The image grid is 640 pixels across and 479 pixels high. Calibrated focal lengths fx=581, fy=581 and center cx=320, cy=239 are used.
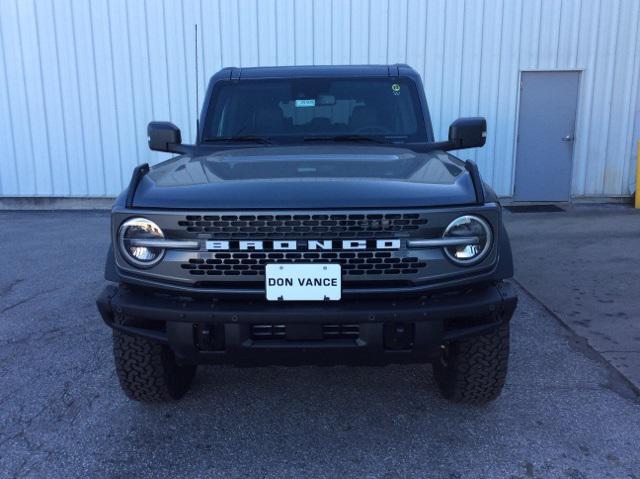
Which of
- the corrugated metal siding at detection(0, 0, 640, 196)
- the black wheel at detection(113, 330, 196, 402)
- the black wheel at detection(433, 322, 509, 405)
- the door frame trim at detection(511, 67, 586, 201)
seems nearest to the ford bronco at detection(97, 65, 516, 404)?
the black wheel at detection(113, 330, 196, 402)

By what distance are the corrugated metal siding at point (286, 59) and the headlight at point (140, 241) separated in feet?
22.8

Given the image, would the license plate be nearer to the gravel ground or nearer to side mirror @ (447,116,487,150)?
the gravel ground

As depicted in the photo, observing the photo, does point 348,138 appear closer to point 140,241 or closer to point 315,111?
point 315,111

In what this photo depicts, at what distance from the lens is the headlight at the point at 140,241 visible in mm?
2547

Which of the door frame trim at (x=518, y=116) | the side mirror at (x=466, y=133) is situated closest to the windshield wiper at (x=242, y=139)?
the side mirror at (x=466, y=133)

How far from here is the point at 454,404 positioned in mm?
3188

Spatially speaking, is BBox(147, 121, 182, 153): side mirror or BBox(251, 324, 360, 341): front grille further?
BBox(147, 121, 182, 153): side mirror

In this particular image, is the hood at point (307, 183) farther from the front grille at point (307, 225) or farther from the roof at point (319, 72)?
the roof at point (319, 72)

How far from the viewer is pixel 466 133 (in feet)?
12.0

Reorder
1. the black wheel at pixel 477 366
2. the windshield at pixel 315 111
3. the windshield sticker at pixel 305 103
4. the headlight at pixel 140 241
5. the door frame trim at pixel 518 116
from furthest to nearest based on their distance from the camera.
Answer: the door frame trim at pixel 518 116 < the windshield sticker at pixel 305 103 < the windshield at pixel 315 111 < the black wheel at pixel 477 366 < the headlight at pixel 140 241

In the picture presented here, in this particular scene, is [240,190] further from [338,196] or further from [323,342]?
[323,342]

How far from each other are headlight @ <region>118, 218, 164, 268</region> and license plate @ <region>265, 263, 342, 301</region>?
0.53 metres

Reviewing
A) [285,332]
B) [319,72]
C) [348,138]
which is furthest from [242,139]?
[285,332]

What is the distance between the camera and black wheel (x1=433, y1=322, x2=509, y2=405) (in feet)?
9.30
